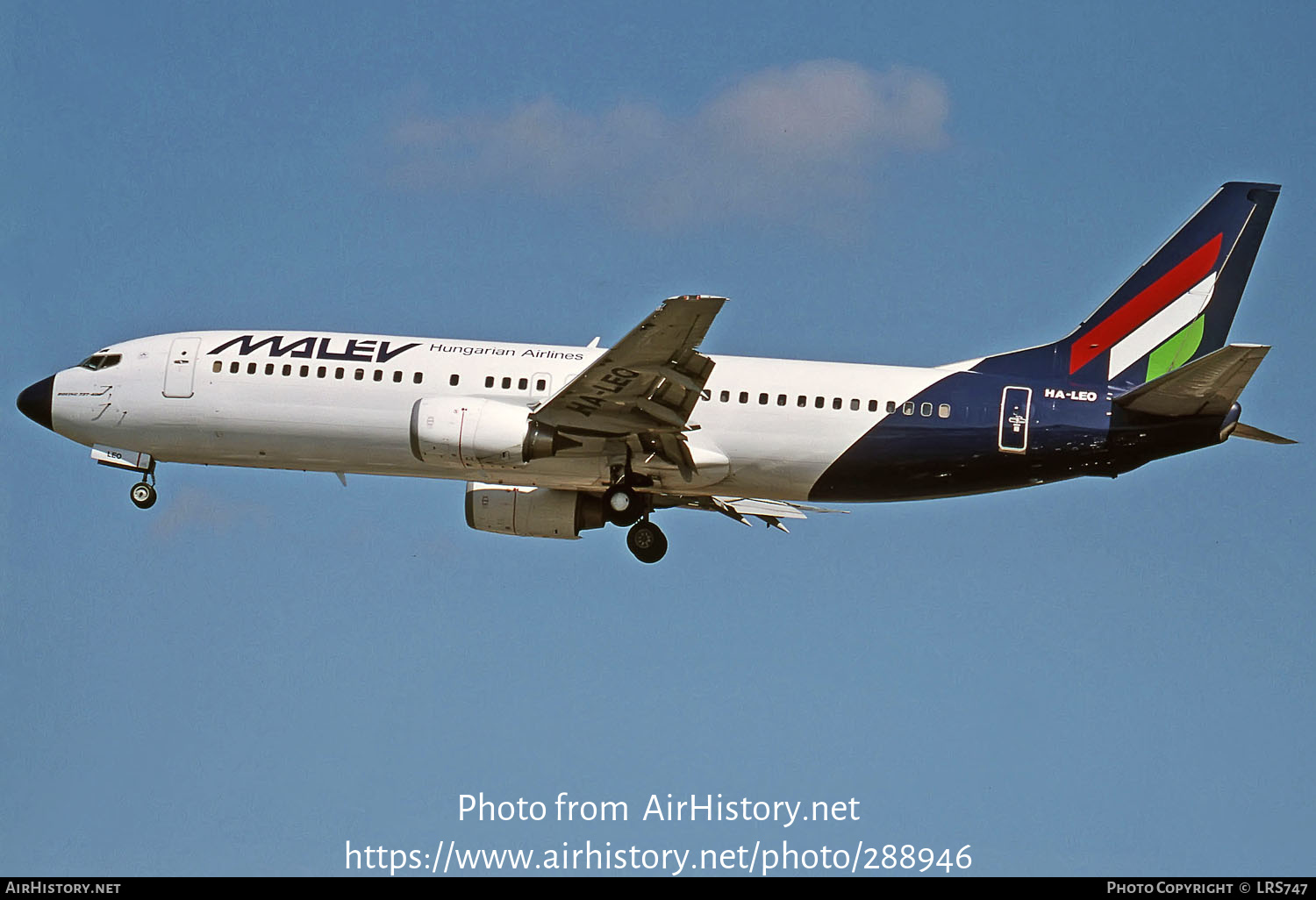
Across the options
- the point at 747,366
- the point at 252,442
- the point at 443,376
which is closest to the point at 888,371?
the point at 747,366

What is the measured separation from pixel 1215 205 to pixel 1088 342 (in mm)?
4722

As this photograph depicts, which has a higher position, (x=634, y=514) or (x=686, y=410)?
(x=686, y=410)

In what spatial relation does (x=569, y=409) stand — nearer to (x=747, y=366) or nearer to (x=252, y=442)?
(x=747, y=366)

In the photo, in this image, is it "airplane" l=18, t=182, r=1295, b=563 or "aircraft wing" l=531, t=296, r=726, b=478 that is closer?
"aircraft wing" l=531, t=296, r=726, b=478

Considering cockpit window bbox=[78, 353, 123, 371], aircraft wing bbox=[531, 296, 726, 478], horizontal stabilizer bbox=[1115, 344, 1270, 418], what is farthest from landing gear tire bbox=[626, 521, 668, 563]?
cockpit window bbox=[78, 353, 123, 371]

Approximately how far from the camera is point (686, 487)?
45281 millimetres

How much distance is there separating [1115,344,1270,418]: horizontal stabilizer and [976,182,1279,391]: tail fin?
198 cm

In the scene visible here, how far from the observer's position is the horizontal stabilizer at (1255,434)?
42312mm

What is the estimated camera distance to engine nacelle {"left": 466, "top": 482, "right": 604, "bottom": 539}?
47.6 metres

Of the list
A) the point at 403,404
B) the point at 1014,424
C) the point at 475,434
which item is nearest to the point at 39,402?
the point at 403,404

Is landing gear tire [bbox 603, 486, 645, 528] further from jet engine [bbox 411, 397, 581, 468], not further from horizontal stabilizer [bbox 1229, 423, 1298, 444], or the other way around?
horizontal stabilizer [bbox 1229, 423, 1298, 444]

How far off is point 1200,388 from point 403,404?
18.5m

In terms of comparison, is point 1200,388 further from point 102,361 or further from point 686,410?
point 102,361

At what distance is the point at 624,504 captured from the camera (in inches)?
1790
